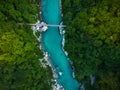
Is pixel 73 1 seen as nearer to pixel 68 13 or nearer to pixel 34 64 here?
pixel 68 13

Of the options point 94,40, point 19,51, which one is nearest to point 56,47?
point 19,51

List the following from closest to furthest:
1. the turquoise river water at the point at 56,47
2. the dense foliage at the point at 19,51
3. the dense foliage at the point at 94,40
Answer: the dense foliage at the point at 94,40, the dense foliage at the point at 19,51, the turquoise river water at the point at 56,47

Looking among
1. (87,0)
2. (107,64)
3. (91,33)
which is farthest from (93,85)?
(87,0)

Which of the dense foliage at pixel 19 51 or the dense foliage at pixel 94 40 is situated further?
the dense foliage at pixel 19 51

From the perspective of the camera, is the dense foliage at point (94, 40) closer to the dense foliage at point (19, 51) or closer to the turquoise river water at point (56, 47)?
the turquoise river water at point (56, 47)

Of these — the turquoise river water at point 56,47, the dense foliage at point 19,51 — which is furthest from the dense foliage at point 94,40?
the dense foliage at point 19,51

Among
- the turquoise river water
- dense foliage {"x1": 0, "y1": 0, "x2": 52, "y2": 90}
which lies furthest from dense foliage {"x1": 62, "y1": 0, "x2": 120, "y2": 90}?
dense foliage {"x1": 0, "y1": 0, "x2": 52, "y2": 90}

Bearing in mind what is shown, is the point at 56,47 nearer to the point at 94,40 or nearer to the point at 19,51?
the point at 19,51
